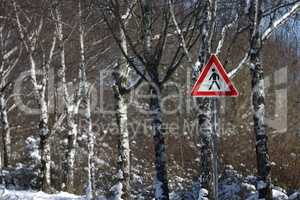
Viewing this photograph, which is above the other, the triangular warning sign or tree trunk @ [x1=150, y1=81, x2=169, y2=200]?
the triangular warning sign

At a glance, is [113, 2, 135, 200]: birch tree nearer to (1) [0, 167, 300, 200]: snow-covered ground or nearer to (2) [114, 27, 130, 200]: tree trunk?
(2) [114, 27, 130, 200]: tree trunk

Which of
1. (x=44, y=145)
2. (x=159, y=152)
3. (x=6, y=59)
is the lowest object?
(x=44, y=145)

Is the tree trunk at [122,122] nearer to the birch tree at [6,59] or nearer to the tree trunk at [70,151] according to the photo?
the tree trunk at [70,151]

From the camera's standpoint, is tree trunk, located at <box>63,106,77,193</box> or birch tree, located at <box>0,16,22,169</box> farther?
birch tree, located at <box>0,16,22,169</box>

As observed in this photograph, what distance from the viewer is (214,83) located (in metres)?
9.04

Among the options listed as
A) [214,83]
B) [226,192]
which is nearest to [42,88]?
[226,192]

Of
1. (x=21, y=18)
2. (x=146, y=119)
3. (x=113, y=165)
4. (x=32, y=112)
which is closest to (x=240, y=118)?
(x=146, y=119)

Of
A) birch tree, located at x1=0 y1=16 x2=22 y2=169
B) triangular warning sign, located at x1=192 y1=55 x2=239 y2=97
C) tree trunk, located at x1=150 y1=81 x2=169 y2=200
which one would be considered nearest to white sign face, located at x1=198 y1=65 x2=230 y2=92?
triangular warning sign, located at x1=192 y1=55 x2=239 y2=97

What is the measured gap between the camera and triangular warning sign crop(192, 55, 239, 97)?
29.5 feet

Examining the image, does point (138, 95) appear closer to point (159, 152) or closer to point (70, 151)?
point (70, 151)

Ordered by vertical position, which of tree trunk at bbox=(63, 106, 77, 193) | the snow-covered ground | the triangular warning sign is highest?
the triangular warning sign

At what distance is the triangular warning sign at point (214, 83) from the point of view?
898cm

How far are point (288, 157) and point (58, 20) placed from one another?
13.3 m

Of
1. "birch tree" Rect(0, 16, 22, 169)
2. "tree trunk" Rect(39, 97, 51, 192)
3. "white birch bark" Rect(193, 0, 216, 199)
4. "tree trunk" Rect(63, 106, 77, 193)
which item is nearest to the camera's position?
"white birch bark" Rect(193, 0, 216, 199)
